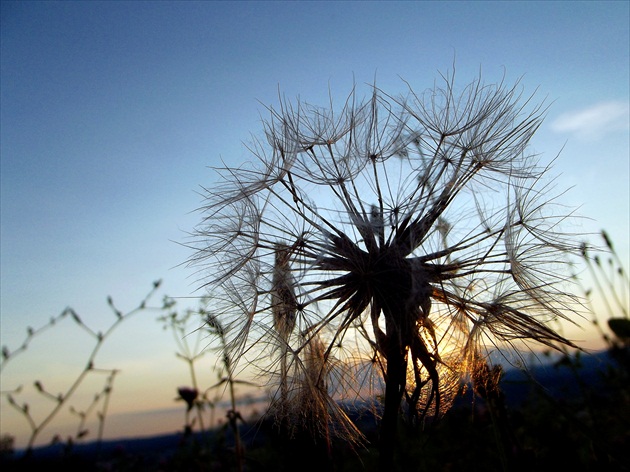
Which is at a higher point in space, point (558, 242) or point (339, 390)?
point (558, 242)

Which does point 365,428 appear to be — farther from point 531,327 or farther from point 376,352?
point 531,327

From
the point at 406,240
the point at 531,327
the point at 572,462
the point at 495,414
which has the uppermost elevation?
the point at 406,240

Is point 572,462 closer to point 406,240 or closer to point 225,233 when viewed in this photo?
point 406,240

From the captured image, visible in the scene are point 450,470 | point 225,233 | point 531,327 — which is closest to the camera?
point 531,327

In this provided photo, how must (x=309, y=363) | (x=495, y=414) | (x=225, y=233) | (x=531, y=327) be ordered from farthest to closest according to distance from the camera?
(x=225, y=233)
(x=309, y=363)
(x=531, y=327)
(x=495, y=414)

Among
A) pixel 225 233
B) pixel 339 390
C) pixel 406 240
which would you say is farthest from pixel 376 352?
pixel 225 233

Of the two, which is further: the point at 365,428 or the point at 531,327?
the point at 365,428
